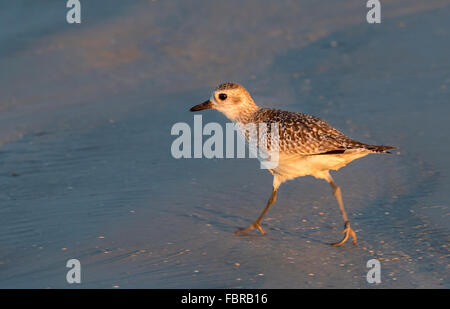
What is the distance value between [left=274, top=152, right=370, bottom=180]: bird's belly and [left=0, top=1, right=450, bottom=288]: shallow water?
0.47 metres

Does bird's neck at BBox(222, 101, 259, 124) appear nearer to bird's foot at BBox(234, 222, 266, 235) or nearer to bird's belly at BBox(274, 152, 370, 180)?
bird's belly at BBox(274, 152, 370, 180)

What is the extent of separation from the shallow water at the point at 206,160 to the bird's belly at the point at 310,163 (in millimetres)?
475

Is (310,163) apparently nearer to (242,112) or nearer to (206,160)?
(242,112)

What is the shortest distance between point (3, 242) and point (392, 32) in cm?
712

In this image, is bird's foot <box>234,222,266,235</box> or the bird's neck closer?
bird's foot <box>234,222,266,235</box>

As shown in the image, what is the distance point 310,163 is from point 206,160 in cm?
201

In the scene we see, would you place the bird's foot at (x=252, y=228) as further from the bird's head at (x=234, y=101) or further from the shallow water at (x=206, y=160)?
the bird's head at (x=234, y=101)

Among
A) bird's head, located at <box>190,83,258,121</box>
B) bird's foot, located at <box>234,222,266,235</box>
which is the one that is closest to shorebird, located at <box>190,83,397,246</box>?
bird's foot, located at <box>234,222,266,235</box>

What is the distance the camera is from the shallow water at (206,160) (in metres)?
5.17

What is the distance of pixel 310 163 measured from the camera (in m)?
5.59

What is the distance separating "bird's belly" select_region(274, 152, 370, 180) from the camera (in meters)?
5.48

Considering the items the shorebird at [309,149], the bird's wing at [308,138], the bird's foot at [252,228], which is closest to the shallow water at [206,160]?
the bird's foot at [252,228]

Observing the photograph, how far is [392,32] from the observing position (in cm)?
1056

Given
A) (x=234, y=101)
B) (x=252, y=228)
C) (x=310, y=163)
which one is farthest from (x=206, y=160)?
(x=310, y=163)
